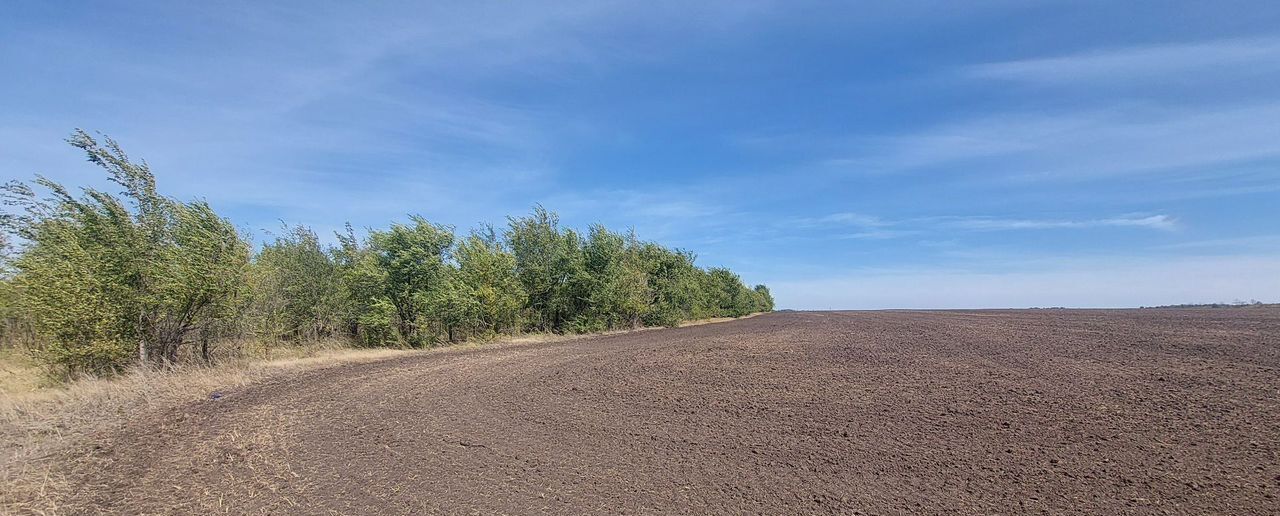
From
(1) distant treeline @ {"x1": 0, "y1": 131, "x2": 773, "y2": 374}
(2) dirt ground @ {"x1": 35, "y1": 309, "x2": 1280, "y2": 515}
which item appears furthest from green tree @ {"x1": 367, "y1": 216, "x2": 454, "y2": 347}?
(2) dirt ground @ {"x1": 35, "y1": 309, "x2": 1280, "y2": 515}

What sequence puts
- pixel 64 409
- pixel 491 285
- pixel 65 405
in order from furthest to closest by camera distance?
pixel 491 285 < pixel 65 405 < pixel 64 409

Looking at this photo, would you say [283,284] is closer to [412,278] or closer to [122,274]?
[412,278]

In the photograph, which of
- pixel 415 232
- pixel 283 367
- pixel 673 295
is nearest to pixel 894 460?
pixel 283 367

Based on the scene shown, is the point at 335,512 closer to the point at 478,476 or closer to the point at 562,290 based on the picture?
the point at 478,476

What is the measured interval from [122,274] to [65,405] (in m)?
4.35

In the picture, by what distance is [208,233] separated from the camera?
14023mm

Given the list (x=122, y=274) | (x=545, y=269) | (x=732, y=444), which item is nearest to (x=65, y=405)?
(x=122, y=274)

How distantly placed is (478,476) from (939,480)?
4.96 metres

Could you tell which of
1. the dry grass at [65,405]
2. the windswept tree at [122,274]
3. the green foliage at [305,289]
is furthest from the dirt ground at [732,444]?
the green foliage at [305,289]

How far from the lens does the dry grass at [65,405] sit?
6.02 meters

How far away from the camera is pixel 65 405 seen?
966cm

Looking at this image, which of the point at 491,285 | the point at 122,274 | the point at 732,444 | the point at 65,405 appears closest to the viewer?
the point at 732,444

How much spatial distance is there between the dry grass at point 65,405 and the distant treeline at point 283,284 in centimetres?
90

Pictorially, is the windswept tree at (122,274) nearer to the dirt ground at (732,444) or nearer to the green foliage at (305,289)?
the dirt ground at (732,444)
